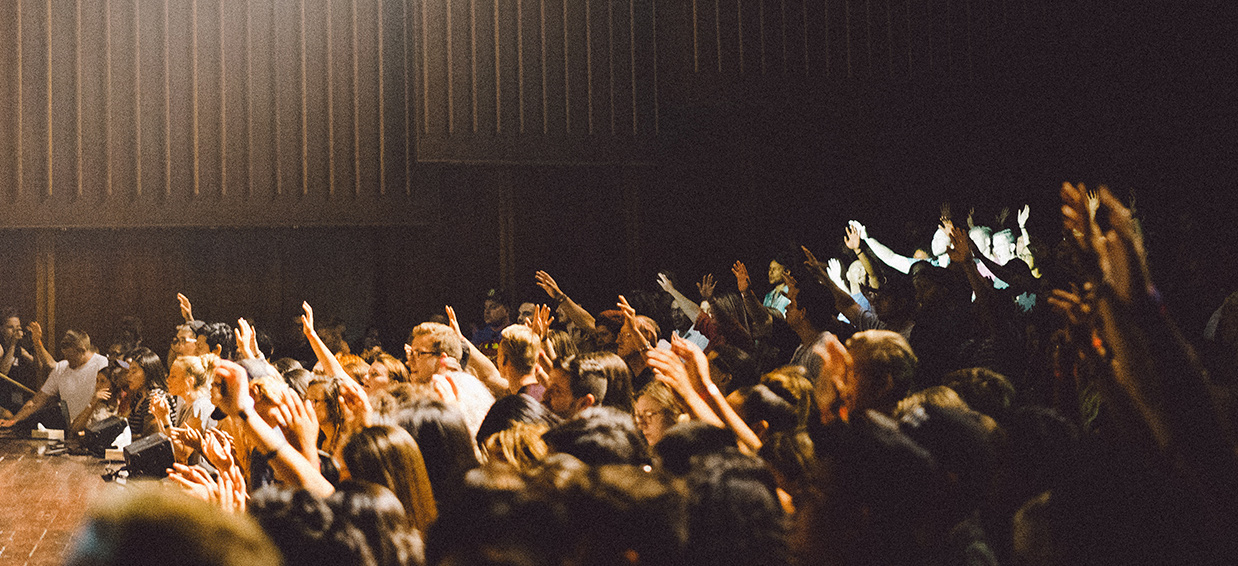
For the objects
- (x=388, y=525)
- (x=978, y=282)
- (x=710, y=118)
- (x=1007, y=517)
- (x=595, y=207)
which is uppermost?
(x=710, y=118)

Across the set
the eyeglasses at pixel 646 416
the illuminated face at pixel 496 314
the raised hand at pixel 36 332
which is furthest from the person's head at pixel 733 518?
the raised hand at pixel 36 332

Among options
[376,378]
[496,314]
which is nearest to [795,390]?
[376,378]

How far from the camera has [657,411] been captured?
123 inches

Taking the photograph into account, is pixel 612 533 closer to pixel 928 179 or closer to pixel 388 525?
pixel 388 525

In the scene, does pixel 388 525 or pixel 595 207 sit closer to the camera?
pixel 388 525

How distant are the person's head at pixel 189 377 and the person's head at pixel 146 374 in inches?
87.0

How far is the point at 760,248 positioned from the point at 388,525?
29.8 feet

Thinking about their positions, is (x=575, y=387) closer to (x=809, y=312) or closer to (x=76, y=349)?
(x=809, y=312)

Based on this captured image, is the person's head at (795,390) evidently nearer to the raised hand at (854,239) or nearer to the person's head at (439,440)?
the person's head at (439,440)

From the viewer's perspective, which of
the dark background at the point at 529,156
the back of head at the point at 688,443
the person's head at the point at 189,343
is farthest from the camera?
the dark background at the point at 529,156

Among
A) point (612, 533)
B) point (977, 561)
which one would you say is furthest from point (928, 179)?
point (612, 533)

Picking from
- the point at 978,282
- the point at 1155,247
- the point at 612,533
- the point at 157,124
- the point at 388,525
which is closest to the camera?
the point at 612,533

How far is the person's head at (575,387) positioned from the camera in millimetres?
3383

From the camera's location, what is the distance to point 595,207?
1091 cm
